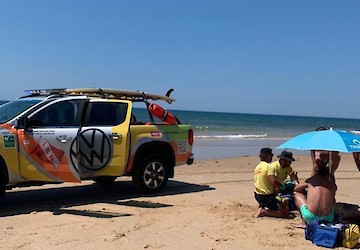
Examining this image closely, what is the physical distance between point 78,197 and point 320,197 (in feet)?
15.3

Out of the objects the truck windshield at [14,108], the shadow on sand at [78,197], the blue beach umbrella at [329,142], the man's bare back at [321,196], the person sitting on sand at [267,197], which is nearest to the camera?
the blue beach umbrella at [329,142]

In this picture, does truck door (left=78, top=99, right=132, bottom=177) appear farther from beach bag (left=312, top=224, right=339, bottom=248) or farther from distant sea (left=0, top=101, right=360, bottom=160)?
beach bag (left=312, top=224, right=339, bottom=248)

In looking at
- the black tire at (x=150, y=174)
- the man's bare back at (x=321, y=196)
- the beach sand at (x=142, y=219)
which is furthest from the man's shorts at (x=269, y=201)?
the black tire at (x=150, y=174)

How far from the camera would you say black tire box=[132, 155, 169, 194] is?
331 inches

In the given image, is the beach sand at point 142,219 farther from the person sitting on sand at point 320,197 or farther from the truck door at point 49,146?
the truck door at point 49,146

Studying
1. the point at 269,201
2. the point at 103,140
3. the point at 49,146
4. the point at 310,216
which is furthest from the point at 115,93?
the point at 310,216

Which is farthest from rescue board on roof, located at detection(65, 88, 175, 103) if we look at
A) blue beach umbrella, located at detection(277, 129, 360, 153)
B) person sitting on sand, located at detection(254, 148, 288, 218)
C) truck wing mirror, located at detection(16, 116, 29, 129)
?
blue beach umbrella, located at detection(277, 129, 360, 153)

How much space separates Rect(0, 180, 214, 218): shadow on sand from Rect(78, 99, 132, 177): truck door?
2.01 ft

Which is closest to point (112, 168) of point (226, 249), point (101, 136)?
point (101, 136)

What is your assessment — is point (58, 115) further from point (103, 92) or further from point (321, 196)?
point (321, 196)

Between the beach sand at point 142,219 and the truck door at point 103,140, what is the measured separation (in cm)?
65

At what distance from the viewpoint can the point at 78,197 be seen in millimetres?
8406

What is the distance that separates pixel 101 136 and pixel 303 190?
11.8 feet

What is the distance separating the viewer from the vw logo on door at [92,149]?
751 cm
